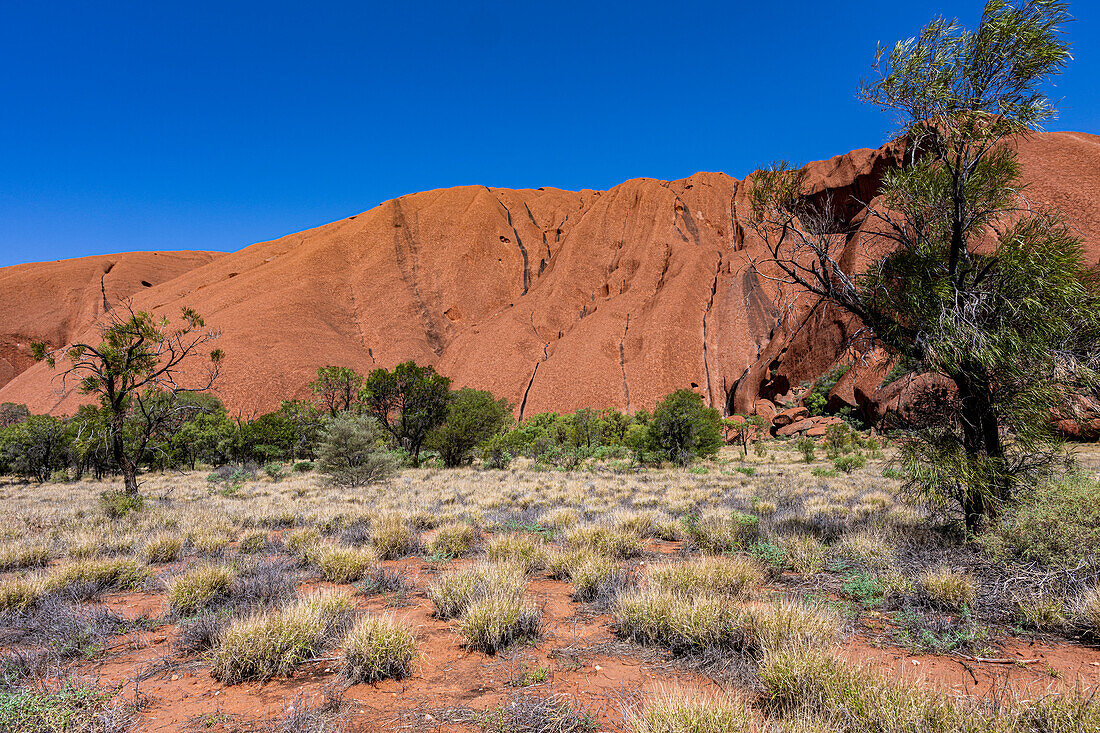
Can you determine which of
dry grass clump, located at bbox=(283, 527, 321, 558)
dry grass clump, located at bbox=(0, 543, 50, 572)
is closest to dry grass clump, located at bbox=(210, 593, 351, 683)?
dry grass clump, located at bbox=(283, 527, 321, 558)

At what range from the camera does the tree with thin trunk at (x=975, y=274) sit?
506 cm

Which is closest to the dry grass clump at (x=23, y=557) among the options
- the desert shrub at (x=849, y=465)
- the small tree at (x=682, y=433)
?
the small tree at (x=682, y=433)

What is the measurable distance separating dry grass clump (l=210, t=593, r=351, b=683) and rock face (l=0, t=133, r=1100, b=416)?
3550cm

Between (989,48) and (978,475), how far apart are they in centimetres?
492

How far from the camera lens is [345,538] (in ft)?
24.6

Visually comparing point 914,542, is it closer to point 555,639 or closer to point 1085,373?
point 1085,373

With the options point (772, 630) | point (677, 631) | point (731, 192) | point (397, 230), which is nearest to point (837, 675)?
point (772, 630)

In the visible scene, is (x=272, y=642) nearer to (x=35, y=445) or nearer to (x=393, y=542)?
(x=393, y=542)

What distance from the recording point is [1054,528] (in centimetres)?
462

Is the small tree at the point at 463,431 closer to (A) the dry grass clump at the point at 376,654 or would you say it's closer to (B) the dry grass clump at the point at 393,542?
(B) the dry grass clump at the point at 393,542

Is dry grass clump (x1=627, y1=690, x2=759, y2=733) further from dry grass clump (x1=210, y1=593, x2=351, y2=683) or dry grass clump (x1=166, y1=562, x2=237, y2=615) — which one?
dry grass clump (x1=166, y1=562, x2=237, y2=615)

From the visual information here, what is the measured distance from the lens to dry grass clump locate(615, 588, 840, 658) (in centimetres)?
328

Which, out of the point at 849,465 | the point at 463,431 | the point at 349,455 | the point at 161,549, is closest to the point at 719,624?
the point at 161,549

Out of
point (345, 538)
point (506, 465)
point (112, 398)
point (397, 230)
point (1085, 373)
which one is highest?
point (397, 230)
